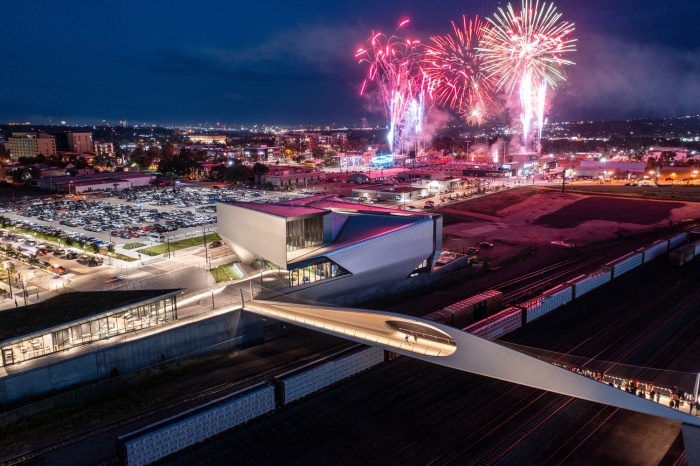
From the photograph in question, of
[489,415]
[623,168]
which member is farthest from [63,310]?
[623,168]

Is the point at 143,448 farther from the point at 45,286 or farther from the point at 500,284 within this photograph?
the point at 500,284

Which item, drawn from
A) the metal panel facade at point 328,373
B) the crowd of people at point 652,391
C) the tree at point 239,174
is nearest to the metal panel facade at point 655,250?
the crowd of people at point 652,391

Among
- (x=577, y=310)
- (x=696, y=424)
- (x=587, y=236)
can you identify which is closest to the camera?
(x=696, y=424)

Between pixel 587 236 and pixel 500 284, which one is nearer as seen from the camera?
pixel 500 284

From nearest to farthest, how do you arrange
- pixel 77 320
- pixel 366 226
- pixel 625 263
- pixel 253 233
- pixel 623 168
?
pixel 77 320, pixel 253 233, pixel 366 226, pixel 625 263, pixel 623 168

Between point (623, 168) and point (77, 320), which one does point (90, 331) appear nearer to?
point (77, 320)

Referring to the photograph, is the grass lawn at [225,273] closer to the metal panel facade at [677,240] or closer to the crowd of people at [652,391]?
the crowd of people at [652,391]

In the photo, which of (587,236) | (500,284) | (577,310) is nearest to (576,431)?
(577,310)
